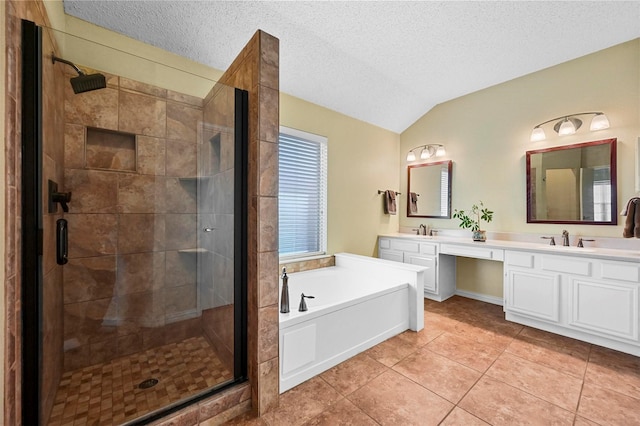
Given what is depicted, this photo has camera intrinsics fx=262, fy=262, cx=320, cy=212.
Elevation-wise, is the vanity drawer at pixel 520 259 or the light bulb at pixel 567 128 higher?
the light bulb at pixel 567 128

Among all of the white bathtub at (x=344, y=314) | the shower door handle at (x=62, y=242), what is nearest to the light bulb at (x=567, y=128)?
the white bathtub at (x=344, y=314)

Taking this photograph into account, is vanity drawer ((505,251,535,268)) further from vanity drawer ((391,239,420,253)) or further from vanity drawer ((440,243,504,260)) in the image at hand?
vanity drawer ((391,239,420,253))

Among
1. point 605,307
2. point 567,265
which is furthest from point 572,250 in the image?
point 605,307

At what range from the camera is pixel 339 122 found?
3.60 metres

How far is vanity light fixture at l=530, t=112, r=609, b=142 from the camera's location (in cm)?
266

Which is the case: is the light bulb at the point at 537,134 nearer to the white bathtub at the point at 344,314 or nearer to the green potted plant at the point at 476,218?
the green potted plant at the point at 476,218

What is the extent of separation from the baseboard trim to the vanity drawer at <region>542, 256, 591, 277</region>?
3.37ft

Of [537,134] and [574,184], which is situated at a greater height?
[537,134]

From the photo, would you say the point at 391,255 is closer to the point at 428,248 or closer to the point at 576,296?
the point at 428,248

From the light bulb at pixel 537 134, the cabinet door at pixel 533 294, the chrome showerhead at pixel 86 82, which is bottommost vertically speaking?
the cabinet door at pixel 533 294

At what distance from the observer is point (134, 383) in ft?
5.33

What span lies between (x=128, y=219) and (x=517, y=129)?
4.21 metres

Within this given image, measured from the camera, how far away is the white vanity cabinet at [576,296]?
2.17 metres

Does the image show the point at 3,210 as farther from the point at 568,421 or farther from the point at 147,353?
the point at 568,421
